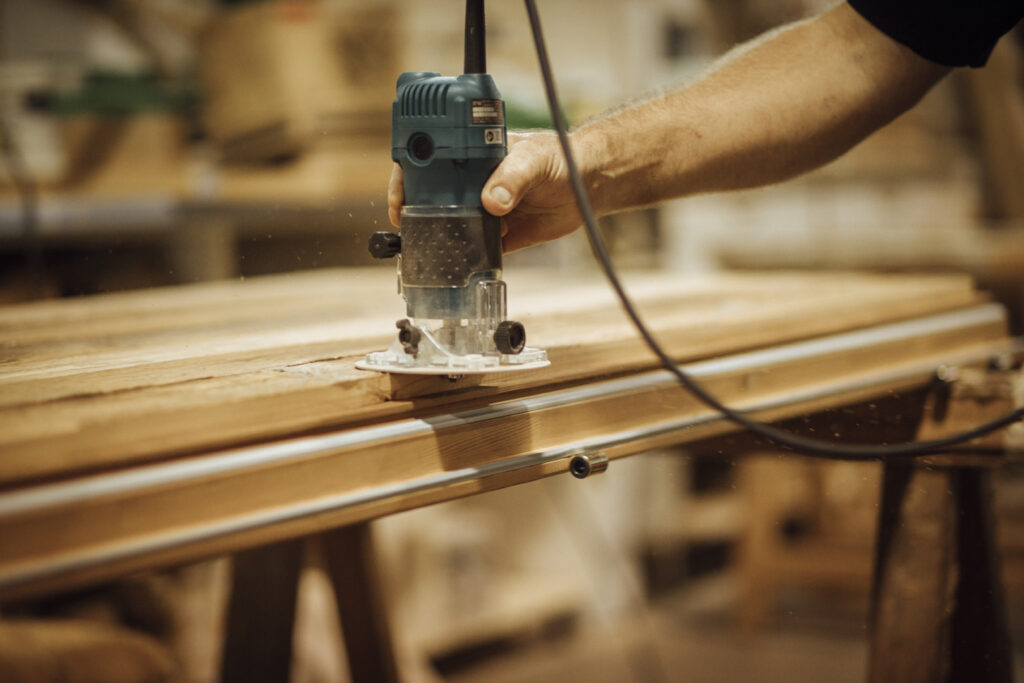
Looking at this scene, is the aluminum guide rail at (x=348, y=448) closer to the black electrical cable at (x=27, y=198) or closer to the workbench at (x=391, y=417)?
the workbench at (x=391, y=417)

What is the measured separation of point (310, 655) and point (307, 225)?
3.11ft

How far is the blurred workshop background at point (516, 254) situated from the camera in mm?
1847

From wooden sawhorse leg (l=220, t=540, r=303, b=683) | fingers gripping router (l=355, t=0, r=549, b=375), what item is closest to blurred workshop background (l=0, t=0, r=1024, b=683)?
wooden sawhorse leg (l=220, t=540, r=303, b=683)

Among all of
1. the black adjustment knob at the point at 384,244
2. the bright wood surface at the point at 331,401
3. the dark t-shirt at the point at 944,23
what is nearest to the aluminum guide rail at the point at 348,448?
the bright wood surface at the point at 331,401

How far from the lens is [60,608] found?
1.71m

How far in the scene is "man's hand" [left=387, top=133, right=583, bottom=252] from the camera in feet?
2.08

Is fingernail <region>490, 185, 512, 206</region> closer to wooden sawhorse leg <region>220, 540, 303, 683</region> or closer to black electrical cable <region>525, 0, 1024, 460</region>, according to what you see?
black electrical cable <region>525, 0, 1024, 460</region>

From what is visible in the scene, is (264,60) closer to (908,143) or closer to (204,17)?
(204,17)

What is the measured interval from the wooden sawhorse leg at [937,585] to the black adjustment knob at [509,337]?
1.79 ft

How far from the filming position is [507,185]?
2.08 ft

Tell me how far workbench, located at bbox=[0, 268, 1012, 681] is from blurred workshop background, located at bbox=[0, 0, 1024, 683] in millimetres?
451

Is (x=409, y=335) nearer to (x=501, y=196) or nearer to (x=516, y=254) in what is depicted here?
(x=501, y=196)

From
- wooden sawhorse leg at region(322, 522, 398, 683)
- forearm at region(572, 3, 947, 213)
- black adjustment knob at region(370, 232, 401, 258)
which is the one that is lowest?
wooden sawhorse leg at region(322, 522, 398, 683)

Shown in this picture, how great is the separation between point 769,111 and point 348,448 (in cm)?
54
